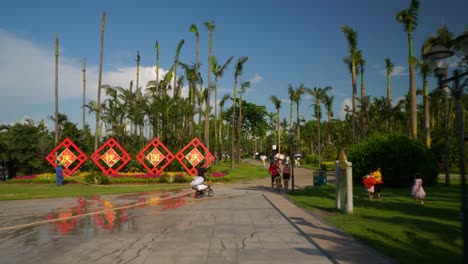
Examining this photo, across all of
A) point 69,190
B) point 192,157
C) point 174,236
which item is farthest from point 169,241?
point 192,157

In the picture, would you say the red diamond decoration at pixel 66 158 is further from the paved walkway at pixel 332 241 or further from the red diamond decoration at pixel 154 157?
the paved walkway at pixel 332 241

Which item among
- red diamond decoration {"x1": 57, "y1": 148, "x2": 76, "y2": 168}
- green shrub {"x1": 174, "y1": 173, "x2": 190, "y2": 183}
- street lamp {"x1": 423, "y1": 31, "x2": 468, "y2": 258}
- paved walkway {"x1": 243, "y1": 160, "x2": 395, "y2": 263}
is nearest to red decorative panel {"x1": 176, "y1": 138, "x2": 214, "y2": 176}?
green shrub {"x1": 174, "y1": 173, "x2": 190, "y2": 183}

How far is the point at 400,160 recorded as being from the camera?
22.2m

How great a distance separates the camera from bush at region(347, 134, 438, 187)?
22.0 m

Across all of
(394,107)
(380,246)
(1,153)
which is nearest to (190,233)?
(380,246)

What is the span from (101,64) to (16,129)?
10030 mm

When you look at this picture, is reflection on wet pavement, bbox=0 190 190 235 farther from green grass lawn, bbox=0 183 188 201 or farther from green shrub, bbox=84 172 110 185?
green shrub, bbox=84 172 110 185

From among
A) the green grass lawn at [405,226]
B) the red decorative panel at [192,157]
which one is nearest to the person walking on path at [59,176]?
the red decorative panel at [192,157]

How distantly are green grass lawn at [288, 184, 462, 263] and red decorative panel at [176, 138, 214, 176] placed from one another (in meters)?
15.4

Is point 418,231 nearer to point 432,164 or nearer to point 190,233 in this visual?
point 190,233

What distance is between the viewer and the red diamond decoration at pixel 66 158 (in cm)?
2997

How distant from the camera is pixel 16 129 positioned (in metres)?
32.8

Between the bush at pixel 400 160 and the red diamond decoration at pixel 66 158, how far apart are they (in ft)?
77.9

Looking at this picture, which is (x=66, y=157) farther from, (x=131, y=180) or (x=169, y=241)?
(x=169, y=241)
